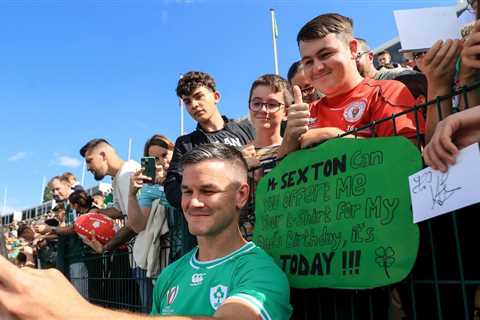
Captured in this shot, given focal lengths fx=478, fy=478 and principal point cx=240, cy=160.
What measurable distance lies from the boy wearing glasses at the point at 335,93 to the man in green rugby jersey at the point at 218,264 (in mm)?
319

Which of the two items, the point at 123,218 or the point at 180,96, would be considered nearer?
the point at 180,96

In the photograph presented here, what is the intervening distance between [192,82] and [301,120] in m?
1.81

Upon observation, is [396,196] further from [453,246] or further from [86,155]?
[86,155]

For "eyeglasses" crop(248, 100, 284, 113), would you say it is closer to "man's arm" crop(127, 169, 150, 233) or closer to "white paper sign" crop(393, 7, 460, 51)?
"man's arm" crop(127, 169, 150, 233)

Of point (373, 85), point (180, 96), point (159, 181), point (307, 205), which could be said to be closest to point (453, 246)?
point (307, 205)

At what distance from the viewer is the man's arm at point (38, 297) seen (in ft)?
2.61

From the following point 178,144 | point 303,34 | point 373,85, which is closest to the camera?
point 373,85

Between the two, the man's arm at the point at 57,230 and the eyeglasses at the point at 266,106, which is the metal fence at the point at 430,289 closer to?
the eyeglasses at the point at 266,106

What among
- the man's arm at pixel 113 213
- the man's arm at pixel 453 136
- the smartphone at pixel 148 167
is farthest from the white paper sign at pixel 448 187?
the man's arm at pixel 113 213

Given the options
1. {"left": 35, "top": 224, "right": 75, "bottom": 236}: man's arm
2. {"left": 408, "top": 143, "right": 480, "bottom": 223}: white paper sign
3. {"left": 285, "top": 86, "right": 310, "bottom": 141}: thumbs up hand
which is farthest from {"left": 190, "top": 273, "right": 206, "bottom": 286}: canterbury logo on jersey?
{"left": 35, "top": 224, "right": 75, "bottom": 236}: man's arm

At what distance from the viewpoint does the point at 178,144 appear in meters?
3.41

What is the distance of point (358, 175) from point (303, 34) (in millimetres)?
873

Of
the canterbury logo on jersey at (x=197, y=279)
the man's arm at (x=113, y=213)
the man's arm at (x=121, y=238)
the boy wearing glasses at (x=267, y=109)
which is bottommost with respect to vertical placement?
the canterbury logo on jersey at (x=197, y=279)

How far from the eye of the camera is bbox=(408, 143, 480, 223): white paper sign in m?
1.32
